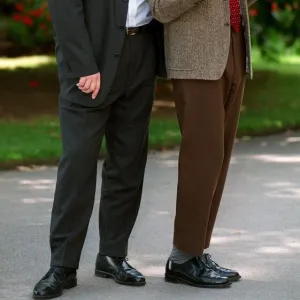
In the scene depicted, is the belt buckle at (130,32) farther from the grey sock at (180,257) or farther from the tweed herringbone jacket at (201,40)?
the grey sock at (180,257)

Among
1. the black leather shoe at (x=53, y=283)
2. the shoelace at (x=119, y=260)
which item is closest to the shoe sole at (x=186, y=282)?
the shoelace at (x=119, y=260)

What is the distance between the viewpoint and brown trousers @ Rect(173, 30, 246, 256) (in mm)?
4941

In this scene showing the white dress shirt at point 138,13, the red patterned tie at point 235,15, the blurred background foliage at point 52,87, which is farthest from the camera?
the blurred background foliage at point 52,87

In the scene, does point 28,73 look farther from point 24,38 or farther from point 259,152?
point 259,152

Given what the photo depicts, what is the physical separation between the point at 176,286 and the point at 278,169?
3.52 meters

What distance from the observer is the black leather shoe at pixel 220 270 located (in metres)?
5.27

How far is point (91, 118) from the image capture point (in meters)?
4.88

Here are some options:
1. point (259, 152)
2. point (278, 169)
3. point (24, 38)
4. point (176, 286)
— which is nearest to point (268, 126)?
point (259, 152)

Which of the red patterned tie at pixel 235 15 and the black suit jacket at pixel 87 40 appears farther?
the red patterned tie at pixel 235 15

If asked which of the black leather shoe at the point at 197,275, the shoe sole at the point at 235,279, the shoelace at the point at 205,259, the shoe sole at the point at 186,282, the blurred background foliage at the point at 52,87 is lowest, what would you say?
the shoe sole at the point at 186,282

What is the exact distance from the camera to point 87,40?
4.76 meters

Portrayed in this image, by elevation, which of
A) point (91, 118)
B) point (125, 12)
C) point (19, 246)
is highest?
point (125, 12)

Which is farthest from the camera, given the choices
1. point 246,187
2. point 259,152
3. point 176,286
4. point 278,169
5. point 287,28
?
point 287,28

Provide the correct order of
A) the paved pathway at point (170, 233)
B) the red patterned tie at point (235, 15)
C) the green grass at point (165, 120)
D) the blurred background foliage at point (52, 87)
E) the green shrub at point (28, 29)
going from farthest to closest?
the green shrub at point (28, 29) → the blurred background foliage at point (52, 87) → the green grass at point (165, 120) → the paved pathway at point (170, 233) → the red patterned tie at point (235, 15)
